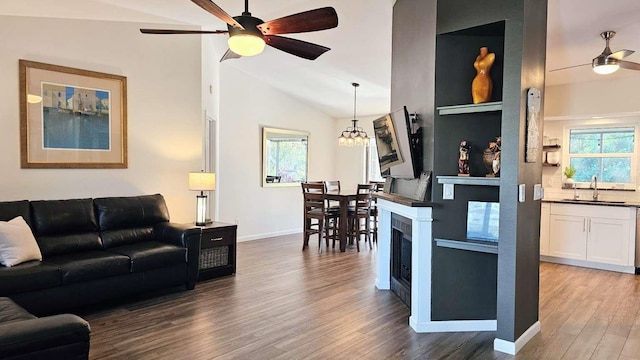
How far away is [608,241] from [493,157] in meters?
3.40

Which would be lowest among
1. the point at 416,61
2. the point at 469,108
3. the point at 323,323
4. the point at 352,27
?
the point at 323,323

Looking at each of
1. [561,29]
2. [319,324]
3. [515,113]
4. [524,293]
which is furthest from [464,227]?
[561,29]

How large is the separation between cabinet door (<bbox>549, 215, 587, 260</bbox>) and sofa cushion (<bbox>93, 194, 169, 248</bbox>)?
5.14 metres

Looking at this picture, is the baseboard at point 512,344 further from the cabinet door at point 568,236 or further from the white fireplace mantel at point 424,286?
the cabinet door at point 568,236

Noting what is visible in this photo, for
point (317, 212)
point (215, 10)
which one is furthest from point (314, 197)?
point (215, 10)

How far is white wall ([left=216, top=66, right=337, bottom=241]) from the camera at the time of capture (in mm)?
6621

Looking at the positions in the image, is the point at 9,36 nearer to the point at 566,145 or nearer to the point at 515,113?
the point at 515,113

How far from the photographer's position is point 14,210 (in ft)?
11.6

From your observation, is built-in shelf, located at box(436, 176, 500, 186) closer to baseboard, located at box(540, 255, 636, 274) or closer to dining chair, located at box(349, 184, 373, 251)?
dining chair, located at box(349, 184, 373, 251)

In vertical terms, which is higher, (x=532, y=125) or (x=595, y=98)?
(x=595, y=98)

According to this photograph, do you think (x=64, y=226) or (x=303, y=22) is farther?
(x=64, y=226)

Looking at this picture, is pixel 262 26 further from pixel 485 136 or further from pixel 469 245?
pixel 469 245

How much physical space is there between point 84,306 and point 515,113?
3.89 m

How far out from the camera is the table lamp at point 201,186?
468 cm
